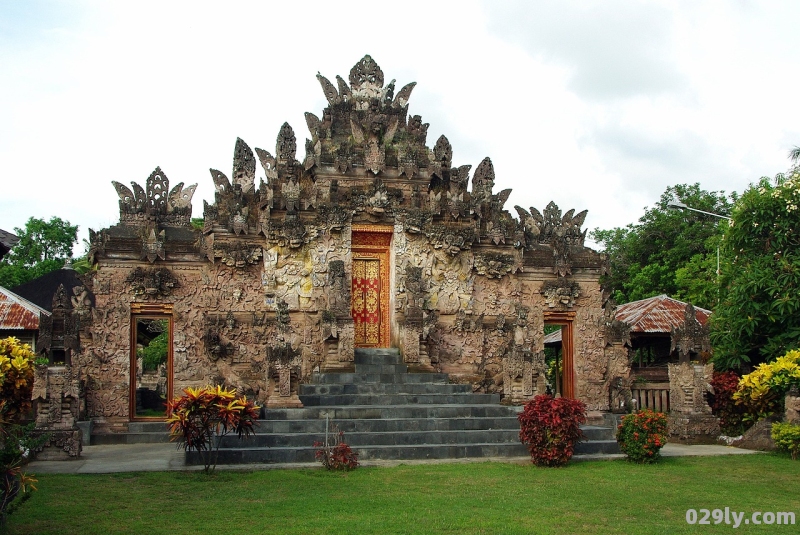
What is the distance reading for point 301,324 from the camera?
17.3 metres

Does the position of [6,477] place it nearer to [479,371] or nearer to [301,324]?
[301,324]

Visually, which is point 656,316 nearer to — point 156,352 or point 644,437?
point 644,437

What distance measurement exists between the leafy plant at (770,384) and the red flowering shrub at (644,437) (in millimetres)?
3835

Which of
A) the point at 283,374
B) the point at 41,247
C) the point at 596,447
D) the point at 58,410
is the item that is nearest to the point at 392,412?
the point at 283,374

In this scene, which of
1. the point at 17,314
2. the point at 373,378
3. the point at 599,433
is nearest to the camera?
the point at 599,433

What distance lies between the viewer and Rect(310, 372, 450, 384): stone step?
53.1ft

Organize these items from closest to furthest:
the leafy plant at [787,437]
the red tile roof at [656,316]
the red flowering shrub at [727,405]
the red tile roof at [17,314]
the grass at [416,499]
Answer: the grass at [416,499] → the leafy plant at [787,437] → the red flowering shrub at [727,405] → the red tile roof at [656,316] → the red tile roof at [17,314]

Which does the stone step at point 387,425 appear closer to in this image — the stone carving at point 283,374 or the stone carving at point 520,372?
the stone carving at point 283,374

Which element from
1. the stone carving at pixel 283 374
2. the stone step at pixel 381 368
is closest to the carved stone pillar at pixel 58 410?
the stone carving at pixel 283 374

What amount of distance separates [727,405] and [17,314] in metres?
20.0

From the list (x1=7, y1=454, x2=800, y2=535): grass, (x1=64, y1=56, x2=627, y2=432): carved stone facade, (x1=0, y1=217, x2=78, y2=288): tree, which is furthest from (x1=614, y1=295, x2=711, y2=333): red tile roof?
(x1=0, y1=217, x2=78, y2=288): tree

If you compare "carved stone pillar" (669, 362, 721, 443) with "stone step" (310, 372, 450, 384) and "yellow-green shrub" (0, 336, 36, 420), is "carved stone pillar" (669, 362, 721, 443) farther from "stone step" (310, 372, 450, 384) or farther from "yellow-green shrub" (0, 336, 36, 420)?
"yellow-green shrub" (0, 336, 36, 420)

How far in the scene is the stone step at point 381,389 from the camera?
1572 cm

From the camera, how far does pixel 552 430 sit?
497 inches
